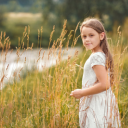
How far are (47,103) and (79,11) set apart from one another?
329 inches

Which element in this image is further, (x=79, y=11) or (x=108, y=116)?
(x=79, y=11)

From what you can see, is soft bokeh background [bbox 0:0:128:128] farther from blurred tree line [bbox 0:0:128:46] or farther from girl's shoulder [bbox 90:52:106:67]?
girl's shoulder [bbox 90:52:106:67]

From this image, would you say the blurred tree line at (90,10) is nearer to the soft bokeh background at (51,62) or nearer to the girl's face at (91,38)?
the soft bokeh background at (51,62)

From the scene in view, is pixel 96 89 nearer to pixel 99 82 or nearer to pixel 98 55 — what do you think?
pixel 99 82

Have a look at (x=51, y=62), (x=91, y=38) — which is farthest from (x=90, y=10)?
(x=91, y=38)

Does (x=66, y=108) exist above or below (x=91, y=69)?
below

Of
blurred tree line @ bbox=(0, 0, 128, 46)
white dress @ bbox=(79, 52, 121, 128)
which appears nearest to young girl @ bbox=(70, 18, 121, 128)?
white dress @ bbox=(79, 52, 121, 128)

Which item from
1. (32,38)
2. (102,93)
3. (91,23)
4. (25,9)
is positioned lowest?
(102,93)

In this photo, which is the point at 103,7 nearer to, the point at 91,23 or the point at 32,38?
the point at 32,38

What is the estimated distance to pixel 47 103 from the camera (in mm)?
2053

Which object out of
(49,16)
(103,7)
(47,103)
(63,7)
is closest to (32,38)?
(49,16)

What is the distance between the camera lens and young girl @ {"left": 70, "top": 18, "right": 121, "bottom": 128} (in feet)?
5.13

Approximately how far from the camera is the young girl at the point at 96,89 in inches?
61.5

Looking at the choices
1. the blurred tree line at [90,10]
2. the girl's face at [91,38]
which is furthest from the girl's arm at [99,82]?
the blurred tree line at [90,10]
